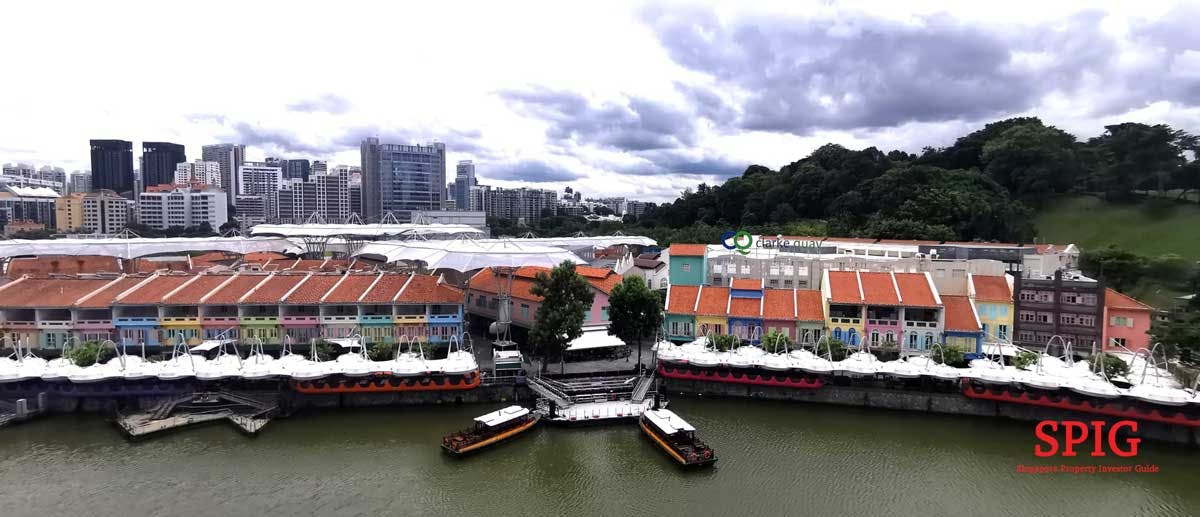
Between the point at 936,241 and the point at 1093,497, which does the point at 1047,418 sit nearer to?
the point at 1093,497

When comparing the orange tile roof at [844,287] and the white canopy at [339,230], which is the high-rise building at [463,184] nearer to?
the white canopy at [339,230]

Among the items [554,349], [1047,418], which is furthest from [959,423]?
[554,349]

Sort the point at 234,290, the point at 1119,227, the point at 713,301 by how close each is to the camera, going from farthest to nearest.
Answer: the point at 1119,227, the point at 713,301, the point at 234,290

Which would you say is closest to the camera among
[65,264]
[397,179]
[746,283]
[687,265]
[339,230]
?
[746,283]

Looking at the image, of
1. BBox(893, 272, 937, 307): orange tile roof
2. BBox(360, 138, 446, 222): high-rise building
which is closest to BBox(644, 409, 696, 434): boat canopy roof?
BBox(893, 272, 937, 307): orange tile roof

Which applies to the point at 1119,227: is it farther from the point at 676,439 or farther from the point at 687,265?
the point at 676,439

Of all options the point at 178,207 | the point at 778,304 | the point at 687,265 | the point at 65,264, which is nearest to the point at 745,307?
the point at 778,304
